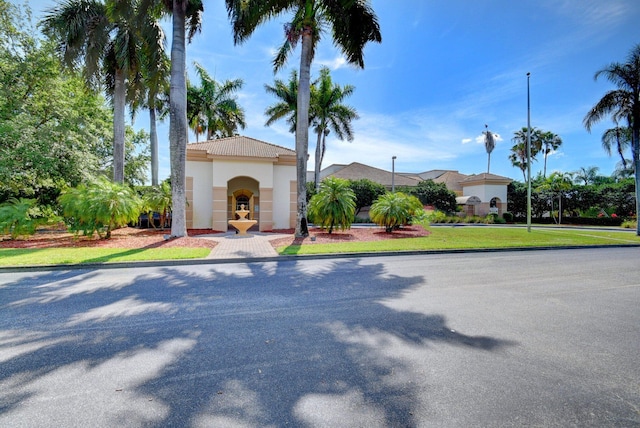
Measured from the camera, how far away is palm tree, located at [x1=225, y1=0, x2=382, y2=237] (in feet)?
44.3

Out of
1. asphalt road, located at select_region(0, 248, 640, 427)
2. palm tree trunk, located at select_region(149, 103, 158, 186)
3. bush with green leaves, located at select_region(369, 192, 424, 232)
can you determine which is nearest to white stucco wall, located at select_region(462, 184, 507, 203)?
→ bush with green leaves, located at select_region(369, 192, 424, 232)

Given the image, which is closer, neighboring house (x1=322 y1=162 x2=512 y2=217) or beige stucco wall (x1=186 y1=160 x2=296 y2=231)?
beige stucco wall (x1=186 y1=160 x2=296 y2=231)

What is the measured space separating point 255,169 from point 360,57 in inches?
353

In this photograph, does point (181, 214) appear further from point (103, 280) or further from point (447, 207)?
point (447, 207)

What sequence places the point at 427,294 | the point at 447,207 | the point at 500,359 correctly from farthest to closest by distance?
the point at 447,207
the point at 427,294
the point at 500,359

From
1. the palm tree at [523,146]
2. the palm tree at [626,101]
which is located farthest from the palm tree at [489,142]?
the palm tree at [626,101]

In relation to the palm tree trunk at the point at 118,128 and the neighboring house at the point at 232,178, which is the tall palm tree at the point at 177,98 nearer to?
the neighboring house at the point at 232,178

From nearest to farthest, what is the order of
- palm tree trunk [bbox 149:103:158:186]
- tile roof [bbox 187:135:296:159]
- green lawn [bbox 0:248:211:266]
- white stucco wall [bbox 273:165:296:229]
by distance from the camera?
green lawn [bbox 0:248:211:266], tile roof [bbox 187:135:296:159], white stucco wall [bbox 273:165:296:229], palm tree trunk [bbox 149:103:158:186]

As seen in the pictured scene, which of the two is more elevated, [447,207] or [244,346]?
[447,207]

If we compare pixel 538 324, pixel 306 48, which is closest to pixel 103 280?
pixel 538 324

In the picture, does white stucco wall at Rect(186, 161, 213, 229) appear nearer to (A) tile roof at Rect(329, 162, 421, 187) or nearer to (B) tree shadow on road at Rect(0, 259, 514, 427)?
(B) tree shadow on road at Rect(0, 259, 514, 427)

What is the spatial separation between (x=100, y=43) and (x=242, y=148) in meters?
9.30

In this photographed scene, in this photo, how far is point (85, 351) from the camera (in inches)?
138

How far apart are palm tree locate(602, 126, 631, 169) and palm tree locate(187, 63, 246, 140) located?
30921 mm
